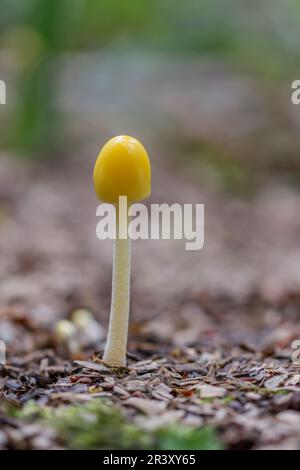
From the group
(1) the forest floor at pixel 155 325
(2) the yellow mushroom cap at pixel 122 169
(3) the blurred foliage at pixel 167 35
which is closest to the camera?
(1) the forest floor at pixel 155 325

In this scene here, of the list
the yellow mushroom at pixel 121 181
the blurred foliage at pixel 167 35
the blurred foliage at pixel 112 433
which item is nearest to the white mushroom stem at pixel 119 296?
the yellow mushroom at pixel 121 181

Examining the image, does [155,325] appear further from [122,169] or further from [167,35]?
[167,35]

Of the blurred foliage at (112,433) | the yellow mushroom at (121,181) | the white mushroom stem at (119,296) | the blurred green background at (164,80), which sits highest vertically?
the blurred green background at (164,80)

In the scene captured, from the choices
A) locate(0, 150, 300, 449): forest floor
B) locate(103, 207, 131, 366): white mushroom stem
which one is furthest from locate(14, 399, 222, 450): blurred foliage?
locate(103, 207, 131, 366): white mushroom stem

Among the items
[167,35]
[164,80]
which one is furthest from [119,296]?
[167,35]

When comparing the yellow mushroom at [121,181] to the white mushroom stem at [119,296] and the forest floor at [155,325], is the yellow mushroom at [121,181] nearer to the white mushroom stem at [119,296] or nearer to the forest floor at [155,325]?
the white mushroom stem at [119,296]

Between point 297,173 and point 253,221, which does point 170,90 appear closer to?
point 297,173

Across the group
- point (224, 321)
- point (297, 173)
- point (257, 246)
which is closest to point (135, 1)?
point (297, 173)
